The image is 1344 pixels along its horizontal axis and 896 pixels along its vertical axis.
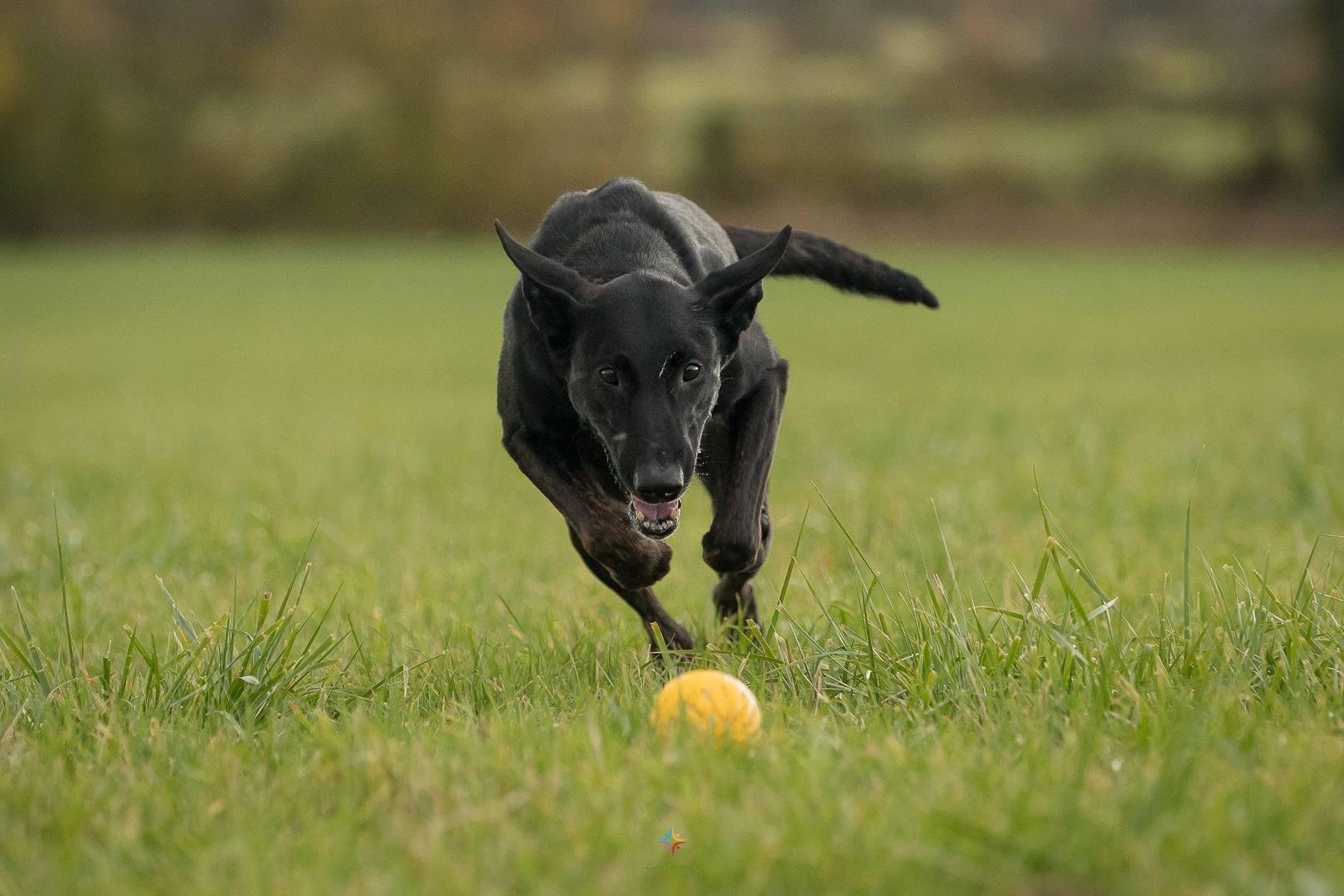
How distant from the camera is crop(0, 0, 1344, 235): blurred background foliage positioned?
43094mm

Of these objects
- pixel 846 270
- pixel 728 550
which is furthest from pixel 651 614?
pixel 846 270

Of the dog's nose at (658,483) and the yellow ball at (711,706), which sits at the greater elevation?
the dog's nose at (658,483)

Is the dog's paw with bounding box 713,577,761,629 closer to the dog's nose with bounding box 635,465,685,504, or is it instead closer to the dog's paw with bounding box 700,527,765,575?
the dog's paw with bounding box 700,527,765,575

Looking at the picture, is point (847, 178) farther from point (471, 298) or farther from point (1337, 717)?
point (1337, 717)

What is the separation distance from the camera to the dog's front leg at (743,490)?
11.6ft

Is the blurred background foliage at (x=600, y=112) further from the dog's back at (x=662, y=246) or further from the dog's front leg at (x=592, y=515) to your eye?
the dog's front leg at (x=592, y=515)

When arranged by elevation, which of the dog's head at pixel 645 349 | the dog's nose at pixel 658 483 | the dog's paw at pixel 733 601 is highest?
the dog's head at pixel 645 349

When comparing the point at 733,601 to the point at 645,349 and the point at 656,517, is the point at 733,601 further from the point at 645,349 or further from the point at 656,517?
the point at 645,349

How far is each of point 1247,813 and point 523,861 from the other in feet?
4.11

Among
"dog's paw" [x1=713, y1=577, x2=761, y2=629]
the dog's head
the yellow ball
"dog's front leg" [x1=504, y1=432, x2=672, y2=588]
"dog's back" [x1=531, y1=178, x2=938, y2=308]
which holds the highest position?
"dog's back" [x1=531, y1=178, x2=938, y2=308]

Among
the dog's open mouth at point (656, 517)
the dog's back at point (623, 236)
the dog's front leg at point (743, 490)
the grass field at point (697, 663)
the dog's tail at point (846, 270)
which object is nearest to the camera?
the grass field at point (697, 663)

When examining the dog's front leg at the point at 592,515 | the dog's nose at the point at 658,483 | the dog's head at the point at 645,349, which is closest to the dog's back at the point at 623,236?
the dog's head at the point at 645,349

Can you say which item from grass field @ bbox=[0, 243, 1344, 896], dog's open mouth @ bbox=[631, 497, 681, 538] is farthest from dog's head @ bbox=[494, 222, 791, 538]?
grass field @ bbox=[0, 243, 1344, 896]

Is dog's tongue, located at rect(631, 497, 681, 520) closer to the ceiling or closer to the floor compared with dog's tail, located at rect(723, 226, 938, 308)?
closer to the floor
